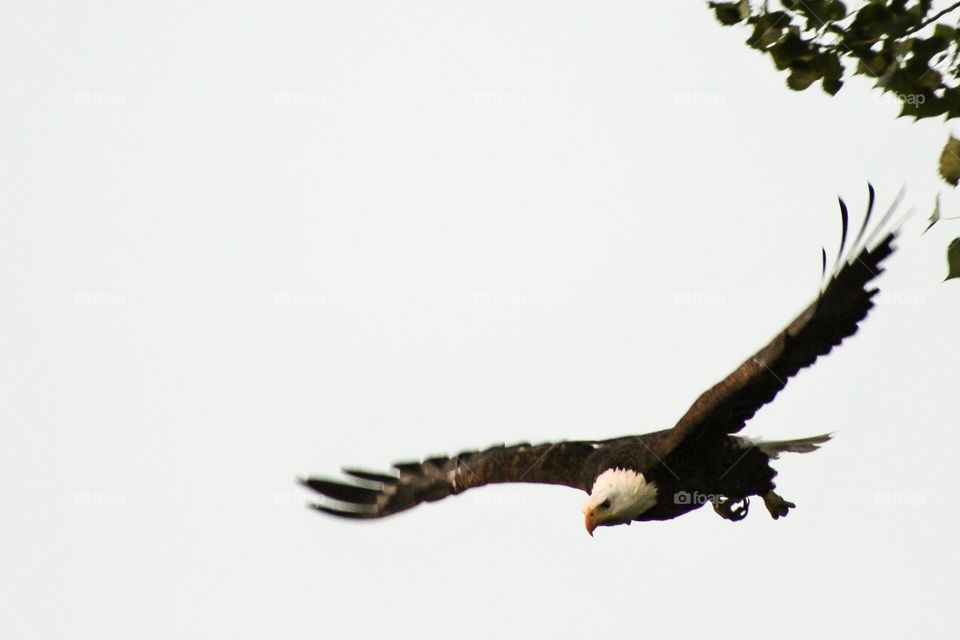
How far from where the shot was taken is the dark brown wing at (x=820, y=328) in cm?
602

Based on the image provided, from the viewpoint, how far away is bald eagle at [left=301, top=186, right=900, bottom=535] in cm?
606

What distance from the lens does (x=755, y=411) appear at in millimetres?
6625

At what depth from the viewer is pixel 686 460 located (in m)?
7.14

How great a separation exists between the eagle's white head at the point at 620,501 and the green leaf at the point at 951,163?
3760mm

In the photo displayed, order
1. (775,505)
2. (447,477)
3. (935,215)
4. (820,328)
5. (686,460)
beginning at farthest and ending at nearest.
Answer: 1. (447,477)
2. (775,505)
3. (686,460)
4. (820,328)
5. (935,215)

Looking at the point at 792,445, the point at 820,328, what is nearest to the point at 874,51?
the point at 820,328

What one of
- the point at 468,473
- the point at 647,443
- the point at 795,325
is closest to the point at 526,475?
the point at 468,473

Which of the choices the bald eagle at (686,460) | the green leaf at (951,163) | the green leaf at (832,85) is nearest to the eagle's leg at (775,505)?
the bald eagle at (686,460)

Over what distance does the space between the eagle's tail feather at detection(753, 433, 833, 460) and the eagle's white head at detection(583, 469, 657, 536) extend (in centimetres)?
92

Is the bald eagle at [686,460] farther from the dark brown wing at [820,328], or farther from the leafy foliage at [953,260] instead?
the leafy foliage at [953,260]

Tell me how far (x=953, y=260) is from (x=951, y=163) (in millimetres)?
363

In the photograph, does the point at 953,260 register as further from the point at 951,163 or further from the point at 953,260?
the point at 951,163

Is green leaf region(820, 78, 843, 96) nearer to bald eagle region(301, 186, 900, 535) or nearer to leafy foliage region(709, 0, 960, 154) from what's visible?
leafy foliage region(709, 0, 960, 154)

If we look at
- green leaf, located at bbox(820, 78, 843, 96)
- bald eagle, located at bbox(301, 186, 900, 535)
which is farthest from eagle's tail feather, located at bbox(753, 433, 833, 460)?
green leaf, located at bbox(820, 78, 843, 96)
